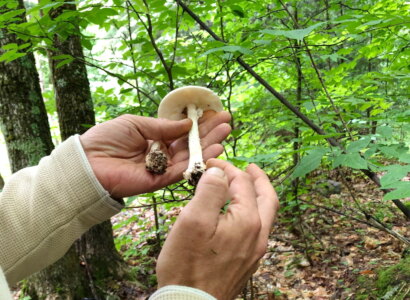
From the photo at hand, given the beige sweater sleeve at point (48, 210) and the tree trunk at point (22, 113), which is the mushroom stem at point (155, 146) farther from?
the tree trunk at point (22, 113)

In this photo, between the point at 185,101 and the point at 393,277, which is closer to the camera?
the point at 185,101

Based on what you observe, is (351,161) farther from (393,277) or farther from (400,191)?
(393,277)

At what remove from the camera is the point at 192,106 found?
2.28 metres

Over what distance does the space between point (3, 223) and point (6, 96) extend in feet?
8.29

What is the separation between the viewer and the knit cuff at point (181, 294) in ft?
3.24

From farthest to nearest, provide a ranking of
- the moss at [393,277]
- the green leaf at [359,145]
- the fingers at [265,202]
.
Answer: the moss at [393,277] → the green leaf at [359,145] → the fingers at [265,202]

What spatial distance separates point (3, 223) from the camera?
1.62 m

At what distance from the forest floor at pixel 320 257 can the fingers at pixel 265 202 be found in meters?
1.78

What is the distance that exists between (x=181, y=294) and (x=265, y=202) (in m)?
0.51

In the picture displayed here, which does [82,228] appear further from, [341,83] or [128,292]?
[341,83]

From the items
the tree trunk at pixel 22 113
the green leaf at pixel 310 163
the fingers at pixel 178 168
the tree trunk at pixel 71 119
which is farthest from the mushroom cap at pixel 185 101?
the tree trunk at pixel 22 113

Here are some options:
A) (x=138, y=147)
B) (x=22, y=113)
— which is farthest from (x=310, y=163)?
(x=22, y=113)

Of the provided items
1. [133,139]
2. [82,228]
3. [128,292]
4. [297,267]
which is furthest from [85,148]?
[297,267]

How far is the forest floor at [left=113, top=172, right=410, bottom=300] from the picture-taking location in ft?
11.5
